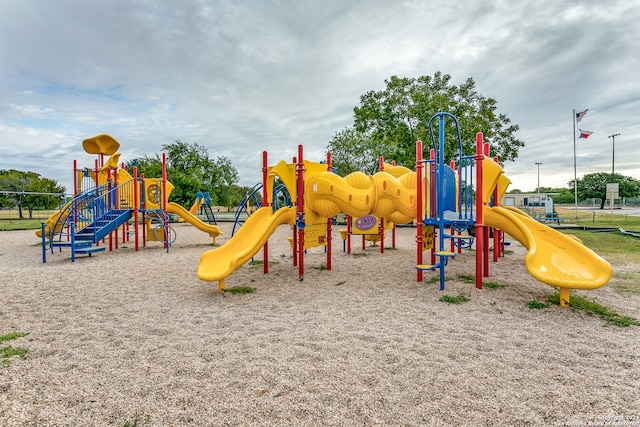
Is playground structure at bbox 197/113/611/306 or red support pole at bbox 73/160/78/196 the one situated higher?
red support pole at bbox 73/160/78/196

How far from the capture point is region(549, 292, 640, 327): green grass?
423 centimetres

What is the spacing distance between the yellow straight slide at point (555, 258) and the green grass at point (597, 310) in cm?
37

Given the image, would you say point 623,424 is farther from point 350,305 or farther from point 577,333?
point 350,305

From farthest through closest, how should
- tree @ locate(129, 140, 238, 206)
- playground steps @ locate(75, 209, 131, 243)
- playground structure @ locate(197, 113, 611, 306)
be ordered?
tree @ locate(129, 140, 238, 206), playground steps @ locate(75, 209, 131, 243), playground structure @ locate(197, 113, 611, 306)

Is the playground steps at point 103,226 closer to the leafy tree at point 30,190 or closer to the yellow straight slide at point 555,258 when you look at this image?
the yellow straight slide at point 555,258

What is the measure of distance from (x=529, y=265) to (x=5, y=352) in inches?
244

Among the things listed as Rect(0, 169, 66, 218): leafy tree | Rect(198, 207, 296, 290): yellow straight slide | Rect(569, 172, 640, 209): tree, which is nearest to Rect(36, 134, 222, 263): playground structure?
Rect(198, 207, 296, 290): yellow straight slide

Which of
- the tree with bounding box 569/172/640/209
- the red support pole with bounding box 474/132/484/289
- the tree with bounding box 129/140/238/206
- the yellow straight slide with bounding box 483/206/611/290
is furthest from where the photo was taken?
the tree with bounding box 569/172/640/209

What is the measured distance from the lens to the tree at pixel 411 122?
67.8 ft

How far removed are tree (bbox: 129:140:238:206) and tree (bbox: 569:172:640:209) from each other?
60.0 m

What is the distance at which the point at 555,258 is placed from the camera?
5141 mm

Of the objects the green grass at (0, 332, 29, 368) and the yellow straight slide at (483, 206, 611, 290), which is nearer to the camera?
the green grass at (0, 332, 29, 368)

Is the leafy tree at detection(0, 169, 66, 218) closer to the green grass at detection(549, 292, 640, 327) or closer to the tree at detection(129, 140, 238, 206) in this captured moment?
the tree at detection(129, 140, 238, 206)

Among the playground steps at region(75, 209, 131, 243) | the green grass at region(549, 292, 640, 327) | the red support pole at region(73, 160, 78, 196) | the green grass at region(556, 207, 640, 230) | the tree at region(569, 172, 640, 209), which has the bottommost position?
the green grass at region(549, 292, 640, 327)
